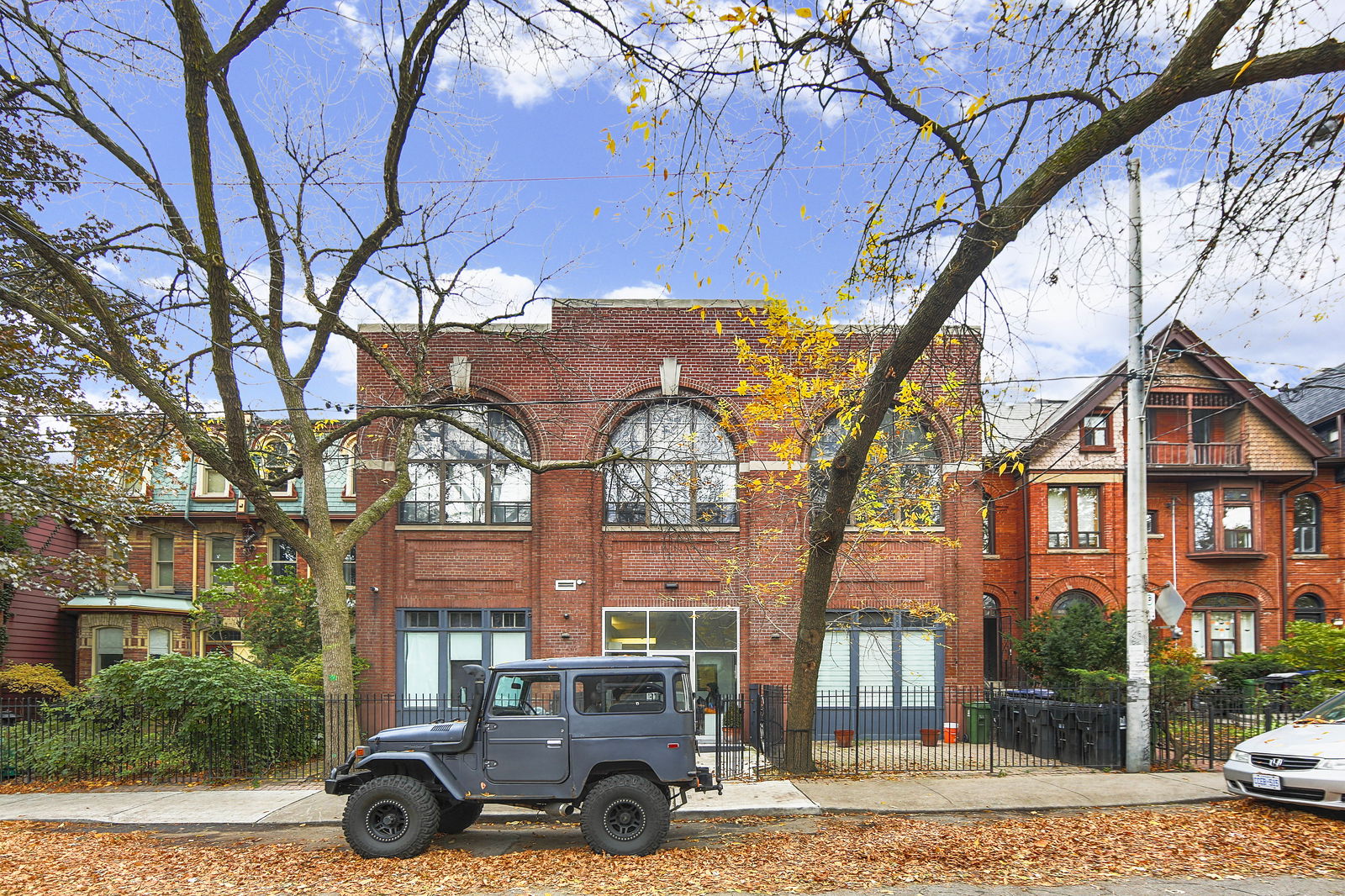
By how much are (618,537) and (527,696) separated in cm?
1001

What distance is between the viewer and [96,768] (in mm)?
15055

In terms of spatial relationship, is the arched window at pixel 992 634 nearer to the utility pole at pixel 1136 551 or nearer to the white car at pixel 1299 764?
the utility pole at pixel 1136 551

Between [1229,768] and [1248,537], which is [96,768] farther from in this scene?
[1248,537]

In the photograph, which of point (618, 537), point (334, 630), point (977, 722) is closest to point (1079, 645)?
Answer: point (977, 722)

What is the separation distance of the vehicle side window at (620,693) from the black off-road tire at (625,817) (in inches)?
29.4

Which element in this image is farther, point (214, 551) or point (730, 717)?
point (214, 551)

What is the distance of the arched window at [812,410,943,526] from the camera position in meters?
17.5

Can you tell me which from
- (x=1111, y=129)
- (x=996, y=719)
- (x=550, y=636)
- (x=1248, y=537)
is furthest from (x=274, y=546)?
(x=1248, y=537)

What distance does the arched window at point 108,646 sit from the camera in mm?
27891

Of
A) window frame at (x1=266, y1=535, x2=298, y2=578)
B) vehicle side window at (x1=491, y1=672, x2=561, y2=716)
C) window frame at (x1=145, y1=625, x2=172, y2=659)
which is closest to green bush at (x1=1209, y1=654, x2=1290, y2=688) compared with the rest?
vehicle side window at (x1=491, y1=672, x2=561, y2=716)

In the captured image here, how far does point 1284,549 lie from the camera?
96.0ft

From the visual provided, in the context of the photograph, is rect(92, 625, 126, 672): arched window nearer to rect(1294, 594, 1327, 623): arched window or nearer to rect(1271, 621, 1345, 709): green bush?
rect(1271, 621, 1345, 709): green bush

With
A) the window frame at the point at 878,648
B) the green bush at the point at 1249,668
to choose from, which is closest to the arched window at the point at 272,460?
the window frame at the point at 878,648

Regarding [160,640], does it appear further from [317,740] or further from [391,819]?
[391,819]
